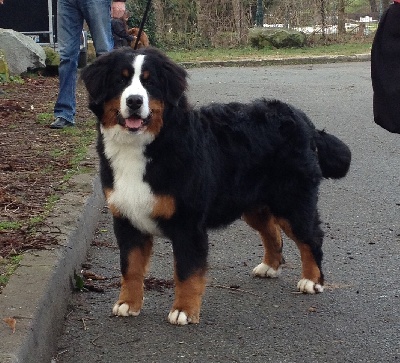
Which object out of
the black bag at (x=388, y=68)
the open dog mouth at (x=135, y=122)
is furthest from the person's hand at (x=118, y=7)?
the black bag at (x=388, y=68)

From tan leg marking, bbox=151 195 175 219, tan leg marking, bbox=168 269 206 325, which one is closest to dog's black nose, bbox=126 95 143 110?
tan leg marking, bbox=151 195 175 219

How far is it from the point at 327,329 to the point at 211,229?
36.1 inches

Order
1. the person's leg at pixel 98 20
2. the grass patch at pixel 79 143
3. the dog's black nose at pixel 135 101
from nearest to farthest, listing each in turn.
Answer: the dog's black nose at pixel 135 101 < the grass patch at pixel 79 143 < the person's leg at pixel 98 20

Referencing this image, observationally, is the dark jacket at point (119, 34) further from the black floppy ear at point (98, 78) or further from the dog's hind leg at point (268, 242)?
the black floppy ear at point (98, 78)

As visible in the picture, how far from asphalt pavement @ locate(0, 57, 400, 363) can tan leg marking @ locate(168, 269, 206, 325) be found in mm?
46

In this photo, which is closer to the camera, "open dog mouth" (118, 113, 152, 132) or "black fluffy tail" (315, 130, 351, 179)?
"open dog mouth" (118, 113, 152, 132)

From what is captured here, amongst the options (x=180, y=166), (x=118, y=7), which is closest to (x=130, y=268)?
(x=180, y=166)

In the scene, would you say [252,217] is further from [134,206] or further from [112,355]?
[112,355]

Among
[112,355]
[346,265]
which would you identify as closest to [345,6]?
[346,265]

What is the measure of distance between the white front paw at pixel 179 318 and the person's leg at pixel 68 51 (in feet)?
15.5

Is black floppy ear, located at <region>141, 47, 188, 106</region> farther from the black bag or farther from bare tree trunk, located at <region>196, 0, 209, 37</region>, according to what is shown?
bare tree trunk, located at <region>196, 0, 209, 37</region>

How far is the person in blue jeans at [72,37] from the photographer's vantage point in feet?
27.3

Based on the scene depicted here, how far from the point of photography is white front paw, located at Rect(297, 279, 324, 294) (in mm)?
4789

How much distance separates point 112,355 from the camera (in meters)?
3.88
